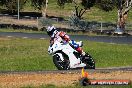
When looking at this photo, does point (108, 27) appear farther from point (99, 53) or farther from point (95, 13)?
point (95, 13)

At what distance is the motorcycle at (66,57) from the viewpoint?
1731cm

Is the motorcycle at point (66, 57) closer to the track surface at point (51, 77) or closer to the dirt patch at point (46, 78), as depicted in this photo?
the track surface at point (51, 77)

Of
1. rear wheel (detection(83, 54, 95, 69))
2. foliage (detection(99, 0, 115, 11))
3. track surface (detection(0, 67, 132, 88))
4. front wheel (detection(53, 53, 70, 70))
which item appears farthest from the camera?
foliage (detection(99, 0, 115, 11))

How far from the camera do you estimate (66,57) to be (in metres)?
17.8

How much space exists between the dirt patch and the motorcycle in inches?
47.9

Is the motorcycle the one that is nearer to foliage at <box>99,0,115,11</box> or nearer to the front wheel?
the front wheel

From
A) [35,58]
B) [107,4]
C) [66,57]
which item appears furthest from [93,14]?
[66,57]

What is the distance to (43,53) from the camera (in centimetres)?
2936

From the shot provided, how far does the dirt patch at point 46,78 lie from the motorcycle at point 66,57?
47.9 inches

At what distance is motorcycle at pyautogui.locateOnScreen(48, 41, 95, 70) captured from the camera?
1731 cm

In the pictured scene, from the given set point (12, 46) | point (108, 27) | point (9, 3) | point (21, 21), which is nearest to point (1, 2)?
point (9, 3)

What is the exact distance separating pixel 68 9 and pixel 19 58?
3102 inches

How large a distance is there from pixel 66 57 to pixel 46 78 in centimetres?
242

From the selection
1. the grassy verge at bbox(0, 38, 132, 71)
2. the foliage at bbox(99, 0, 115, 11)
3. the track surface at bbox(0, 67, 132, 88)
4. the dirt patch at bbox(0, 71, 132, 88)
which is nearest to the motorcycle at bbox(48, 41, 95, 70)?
the track surface at bbox(0, 67, 132, 88)
